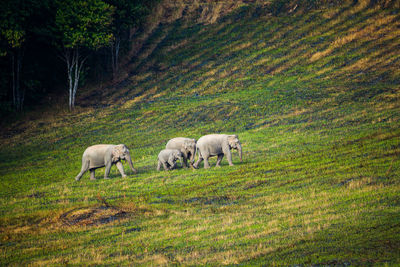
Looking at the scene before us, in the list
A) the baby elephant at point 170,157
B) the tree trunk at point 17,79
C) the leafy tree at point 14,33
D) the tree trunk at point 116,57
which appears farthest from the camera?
the tree trunk at point 116,57

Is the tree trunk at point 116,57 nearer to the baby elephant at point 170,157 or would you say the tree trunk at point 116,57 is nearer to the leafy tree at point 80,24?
the leafy tree at point 80,24

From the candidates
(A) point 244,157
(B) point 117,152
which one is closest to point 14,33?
(B) point 117,152

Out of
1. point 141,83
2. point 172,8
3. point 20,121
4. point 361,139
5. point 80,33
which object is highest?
point 172,8

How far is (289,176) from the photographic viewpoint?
3372 centimetres

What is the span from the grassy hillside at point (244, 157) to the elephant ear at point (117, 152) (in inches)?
104

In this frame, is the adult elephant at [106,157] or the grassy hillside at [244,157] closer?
the grassy hillside at [244,157]

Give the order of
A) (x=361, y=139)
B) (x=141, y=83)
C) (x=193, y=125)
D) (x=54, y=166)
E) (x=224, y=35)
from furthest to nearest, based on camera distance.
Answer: (x=224, y=35)
(x=141, y=83)
(x=193, y=125)
(x=54, y=166)
(x=361, y=139)

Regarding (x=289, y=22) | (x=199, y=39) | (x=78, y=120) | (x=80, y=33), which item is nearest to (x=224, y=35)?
(x=199, y=39)

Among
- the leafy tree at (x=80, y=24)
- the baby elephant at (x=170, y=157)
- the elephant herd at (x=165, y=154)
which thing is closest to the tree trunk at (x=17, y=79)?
the leafy tree at (x=80, y=24)

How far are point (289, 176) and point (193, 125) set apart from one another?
33.9 metres

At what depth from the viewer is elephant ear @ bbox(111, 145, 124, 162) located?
132ft

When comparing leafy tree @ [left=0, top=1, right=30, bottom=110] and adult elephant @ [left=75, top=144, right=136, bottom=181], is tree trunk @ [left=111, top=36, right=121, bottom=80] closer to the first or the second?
leafy tree @ [left=0, top=1, right=30, bottom=110]

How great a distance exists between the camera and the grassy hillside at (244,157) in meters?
20.6

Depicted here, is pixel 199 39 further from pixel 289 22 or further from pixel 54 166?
pixel 54 166
